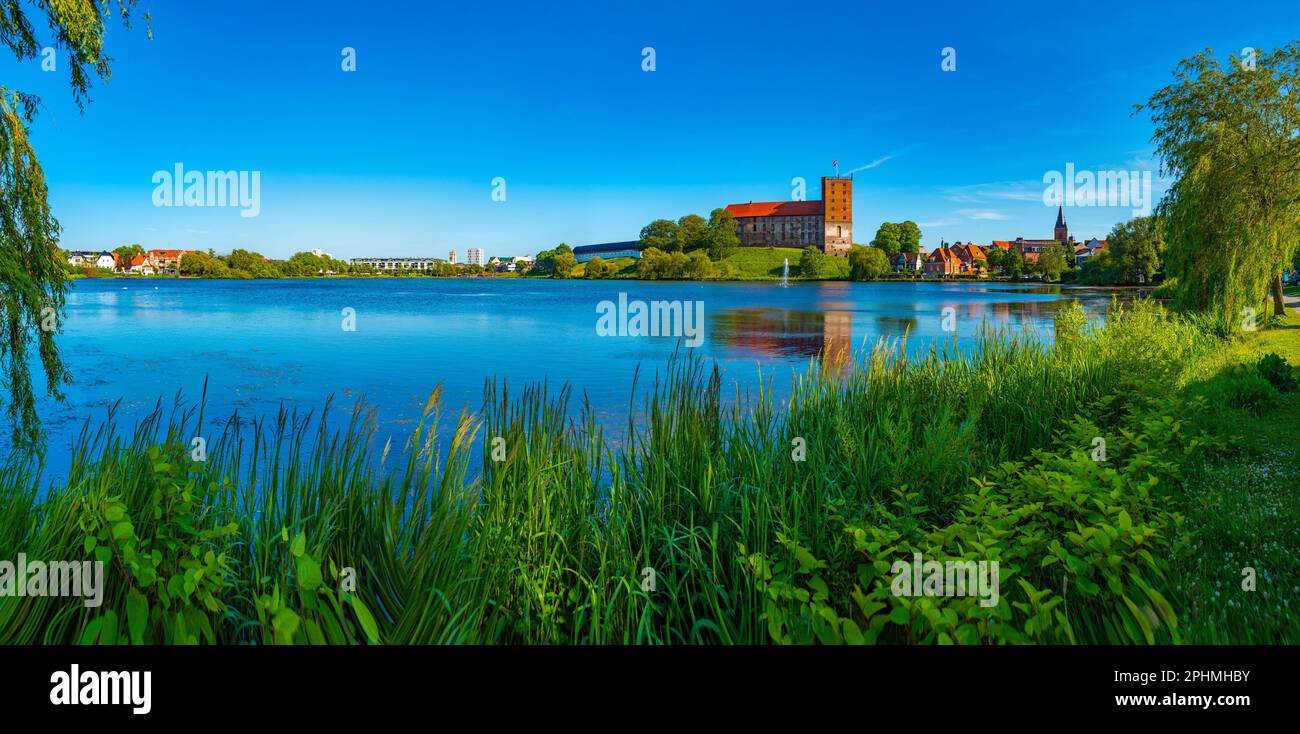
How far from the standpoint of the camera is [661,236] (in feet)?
600

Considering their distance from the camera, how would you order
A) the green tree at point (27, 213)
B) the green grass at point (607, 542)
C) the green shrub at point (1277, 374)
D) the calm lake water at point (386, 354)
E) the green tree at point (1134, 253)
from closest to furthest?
the green grass at point (607, 542) → the green tree at point (27, 213) → the green shrub at point (1277, 374) → the calm lake water at point (386, 354) → the green tree at point (1134, 253)

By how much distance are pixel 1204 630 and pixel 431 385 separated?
20.6m

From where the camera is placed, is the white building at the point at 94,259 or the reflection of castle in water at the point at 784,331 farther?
the white building at the point at 94,259

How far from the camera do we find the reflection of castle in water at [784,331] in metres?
29.6

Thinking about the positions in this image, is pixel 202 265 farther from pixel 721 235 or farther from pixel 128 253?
pixel 721 235

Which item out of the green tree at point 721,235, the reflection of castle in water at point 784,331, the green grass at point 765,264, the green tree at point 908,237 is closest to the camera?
the reflection of castle in water at point 784,331

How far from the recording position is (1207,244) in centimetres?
2277

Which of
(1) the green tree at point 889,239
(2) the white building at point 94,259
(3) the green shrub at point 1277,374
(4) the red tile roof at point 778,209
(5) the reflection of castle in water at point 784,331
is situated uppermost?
(4) the red tile roof at point 778,209

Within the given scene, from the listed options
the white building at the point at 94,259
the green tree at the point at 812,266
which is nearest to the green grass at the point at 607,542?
the white building at the point at 94,259

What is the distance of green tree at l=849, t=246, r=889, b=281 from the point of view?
13850 centimetres

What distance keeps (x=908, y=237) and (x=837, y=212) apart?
58.6 feet

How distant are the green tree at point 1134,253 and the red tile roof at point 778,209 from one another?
9290cm

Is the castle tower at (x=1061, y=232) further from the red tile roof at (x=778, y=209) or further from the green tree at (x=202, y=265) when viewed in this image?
the green tree at (x=202, y=265)
